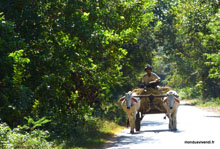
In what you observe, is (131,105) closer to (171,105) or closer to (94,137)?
(171,105)

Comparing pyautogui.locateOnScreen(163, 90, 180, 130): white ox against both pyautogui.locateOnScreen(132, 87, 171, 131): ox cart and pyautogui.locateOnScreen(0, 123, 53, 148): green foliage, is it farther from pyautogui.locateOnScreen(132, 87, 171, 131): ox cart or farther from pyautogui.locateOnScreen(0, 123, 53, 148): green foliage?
pyautogui.locateOnScreen(0, 123, 53, 148): green foliage

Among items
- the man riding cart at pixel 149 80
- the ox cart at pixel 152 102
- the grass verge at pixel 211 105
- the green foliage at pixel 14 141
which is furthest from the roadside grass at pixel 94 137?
the grass verge at pixel 211 105

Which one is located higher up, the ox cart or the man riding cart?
the man riding cart

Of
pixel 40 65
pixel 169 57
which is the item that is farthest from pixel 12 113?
pixel 169 57

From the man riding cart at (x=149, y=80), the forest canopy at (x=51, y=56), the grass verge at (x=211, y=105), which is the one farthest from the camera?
the grass verge at (x=211, y=105)

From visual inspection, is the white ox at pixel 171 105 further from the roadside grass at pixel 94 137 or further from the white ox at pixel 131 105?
the roadside grass at pixel 94 137

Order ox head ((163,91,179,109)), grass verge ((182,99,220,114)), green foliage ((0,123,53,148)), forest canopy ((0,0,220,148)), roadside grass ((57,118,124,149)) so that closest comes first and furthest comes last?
green foliage ((0,123,53,148))
forest canopy ((0,0,220,148))
roadside grass ((57,118,124,149))
ox head ((163,91,179,109))
grass verge ((182,99,220,114))

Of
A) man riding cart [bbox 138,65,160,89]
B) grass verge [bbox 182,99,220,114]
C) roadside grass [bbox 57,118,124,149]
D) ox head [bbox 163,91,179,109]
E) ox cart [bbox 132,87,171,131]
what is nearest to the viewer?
roadside grass [bbox 57,118,124,149]

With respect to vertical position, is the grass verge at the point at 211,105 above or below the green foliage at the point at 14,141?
below

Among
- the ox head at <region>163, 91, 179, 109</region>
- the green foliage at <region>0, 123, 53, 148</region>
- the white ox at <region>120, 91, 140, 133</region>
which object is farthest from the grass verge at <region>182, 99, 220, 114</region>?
the green foliage at <region>0, 123, 53, 148</region>

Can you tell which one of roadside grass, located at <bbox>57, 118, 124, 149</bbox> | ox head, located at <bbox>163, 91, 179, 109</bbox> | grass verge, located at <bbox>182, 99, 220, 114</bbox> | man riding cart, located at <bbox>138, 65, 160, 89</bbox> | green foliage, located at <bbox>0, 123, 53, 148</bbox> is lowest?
grass verge, located at <bbox>182, 99, 220, 114</bbox>

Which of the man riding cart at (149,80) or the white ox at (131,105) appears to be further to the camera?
the man riding cart at (149,80)

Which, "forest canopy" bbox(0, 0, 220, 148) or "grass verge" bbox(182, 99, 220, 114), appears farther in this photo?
"grass verge" bbox(182, 99, 220, 114)

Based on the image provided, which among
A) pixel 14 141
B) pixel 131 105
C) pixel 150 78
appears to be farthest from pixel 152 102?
pixel 14 141
